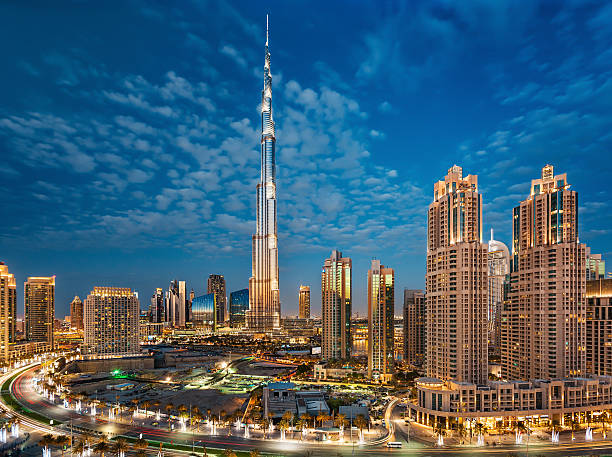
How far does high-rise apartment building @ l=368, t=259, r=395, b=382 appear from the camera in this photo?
112312 mm

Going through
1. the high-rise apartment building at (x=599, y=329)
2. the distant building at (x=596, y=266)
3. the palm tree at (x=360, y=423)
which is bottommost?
the palm tree at (x=360, y=423)

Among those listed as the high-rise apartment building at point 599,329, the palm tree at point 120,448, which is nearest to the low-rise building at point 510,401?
the high-rise apartment building at point 599,329

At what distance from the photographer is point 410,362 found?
436 ft

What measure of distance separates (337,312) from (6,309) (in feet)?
356

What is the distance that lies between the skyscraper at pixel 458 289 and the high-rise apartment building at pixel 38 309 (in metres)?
162

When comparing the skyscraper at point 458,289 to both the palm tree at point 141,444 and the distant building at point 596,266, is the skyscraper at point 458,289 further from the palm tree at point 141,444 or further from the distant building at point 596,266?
the distant building at point 596,266

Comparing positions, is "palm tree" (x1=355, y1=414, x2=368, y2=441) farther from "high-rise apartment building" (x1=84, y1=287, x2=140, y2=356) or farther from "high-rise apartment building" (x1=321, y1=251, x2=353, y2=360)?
"high-rise apartment building" (x1=84, y1=287, x2=140, y2=356)

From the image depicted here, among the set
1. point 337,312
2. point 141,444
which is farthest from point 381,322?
point 141,444

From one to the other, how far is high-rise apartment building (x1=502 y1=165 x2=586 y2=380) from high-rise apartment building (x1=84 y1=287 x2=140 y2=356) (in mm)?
121376

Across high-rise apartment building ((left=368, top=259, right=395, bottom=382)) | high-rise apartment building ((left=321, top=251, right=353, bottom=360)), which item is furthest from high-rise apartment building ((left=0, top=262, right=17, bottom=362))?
high-rise apartment building ((left=368, top=259, right=395, bottom=382))

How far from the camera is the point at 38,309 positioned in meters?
171

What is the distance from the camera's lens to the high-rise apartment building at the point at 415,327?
13062 cm

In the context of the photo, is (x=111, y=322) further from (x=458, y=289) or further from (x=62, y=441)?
(x=458, y=289)

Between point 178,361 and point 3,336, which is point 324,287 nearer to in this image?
point 178,361
